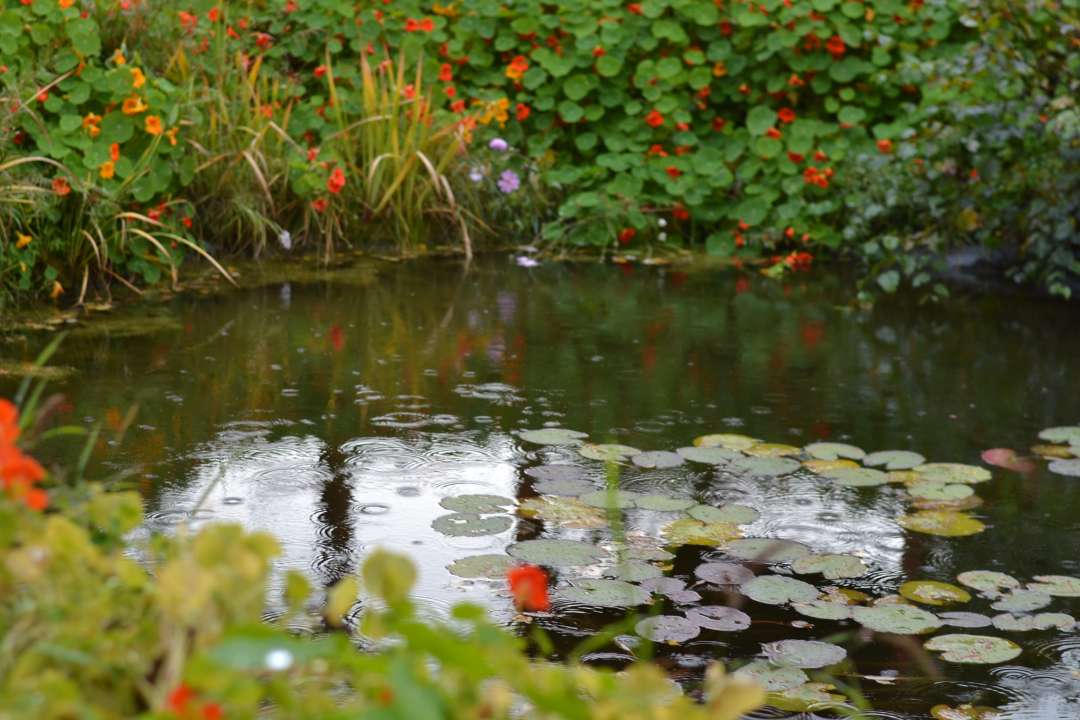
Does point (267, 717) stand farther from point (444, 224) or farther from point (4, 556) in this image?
point (444, 224)

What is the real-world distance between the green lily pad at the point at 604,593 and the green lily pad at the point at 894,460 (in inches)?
45.0

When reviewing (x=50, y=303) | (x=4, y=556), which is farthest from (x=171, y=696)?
(x=50, y=303)

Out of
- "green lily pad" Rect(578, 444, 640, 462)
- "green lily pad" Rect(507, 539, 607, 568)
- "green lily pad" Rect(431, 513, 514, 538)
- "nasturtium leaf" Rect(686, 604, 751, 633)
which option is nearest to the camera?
"nasturtium leaf" Rect(686, 604, 751, 633)

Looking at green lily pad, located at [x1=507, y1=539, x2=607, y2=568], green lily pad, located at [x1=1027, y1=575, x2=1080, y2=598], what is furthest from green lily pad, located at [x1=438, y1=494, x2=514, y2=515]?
green lily pad, located at [x1=1027, y1=575, x2=1080, y2=598]

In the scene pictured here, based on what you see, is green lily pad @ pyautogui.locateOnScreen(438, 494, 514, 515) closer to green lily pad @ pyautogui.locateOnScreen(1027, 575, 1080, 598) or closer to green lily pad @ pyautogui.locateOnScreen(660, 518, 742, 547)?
green lily pad @ pyautogui.locateOnScreen(660, 518, 742, 547)

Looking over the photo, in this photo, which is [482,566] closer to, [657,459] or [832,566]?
[832,566]

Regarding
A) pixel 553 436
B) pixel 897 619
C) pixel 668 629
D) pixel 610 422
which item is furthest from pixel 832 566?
pixel 610 422

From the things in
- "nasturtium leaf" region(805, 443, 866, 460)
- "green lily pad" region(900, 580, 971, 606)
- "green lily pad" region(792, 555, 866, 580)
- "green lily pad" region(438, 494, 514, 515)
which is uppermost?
"nasturtium leaf" region(805, 443, 866, 460)

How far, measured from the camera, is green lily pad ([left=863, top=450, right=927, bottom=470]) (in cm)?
381

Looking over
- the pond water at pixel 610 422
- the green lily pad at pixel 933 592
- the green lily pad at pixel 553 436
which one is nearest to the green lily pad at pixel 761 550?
the pond water at pixel 610 422

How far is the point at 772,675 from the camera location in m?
2.57

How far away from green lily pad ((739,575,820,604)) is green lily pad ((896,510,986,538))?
500 millimetres

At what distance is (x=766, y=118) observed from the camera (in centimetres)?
719

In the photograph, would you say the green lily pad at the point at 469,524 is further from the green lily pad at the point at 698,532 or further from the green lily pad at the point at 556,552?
the green lily pad at the point at 698,532
